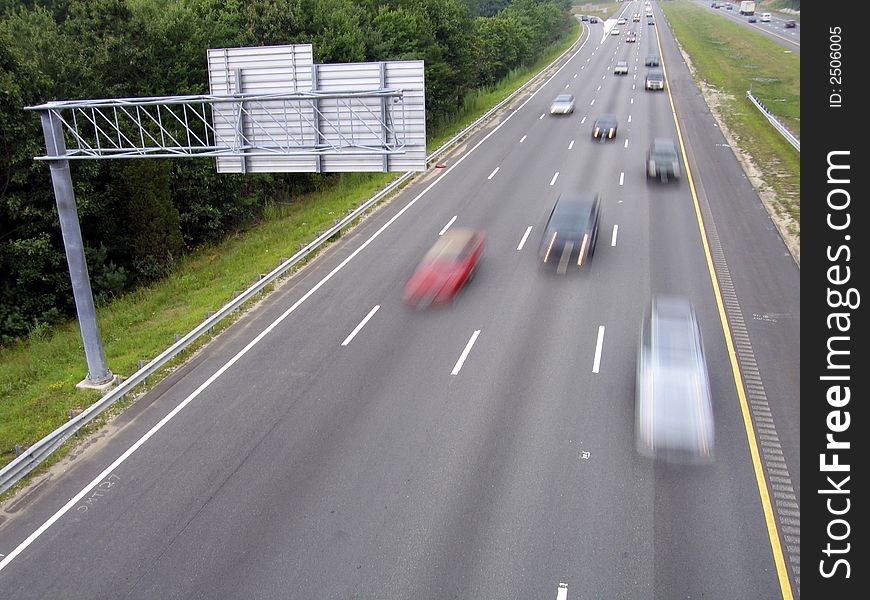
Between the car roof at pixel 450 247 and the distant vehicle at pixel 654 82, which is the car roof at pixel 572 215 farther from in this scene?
the distant vehicle at pixel 654 82

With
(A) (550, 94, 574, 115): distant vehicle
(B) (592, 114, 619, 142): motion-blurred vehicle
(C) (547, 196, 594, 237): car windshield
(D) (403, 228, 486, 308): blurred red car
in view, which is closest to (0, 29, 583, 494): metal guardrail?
(D) (403, 228, 486, 308): blurred red car

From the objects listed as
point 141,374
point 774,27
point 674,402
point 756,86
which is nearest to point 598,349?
point 674,402

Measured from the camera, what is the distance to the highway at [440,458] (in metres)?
10.6

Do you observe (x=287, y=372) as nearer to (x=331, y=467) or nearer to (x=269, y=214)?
(x=331, y=467)

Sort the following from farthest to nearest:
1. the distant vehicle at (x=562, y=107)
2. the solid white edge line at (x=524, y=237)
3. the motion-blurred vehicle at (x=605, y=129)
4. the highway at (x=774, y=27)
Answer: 1. the highway at (x=774, y=27)
2. the distant vehicle at (x=562, y=107)
3. the motion-blurred vehicle at (x=605, y=129)
4. the solid white edge line at (x=524, y=237)

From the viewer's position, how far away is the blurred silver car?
13031 millimetres

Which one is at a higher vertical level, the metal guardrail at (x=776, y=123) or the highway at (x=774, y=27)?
the highway at (x=774, y=27)

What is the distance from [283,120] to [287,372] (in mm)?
6637

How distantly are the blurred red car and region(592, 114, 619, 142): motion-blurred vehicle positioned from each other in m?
23.2

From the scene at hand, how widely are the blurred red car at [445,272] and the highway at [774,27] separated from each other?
64.5 meters

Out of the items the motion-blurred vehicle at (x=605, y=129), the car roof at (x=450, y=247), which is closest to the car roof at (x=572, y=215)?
the car roof at (x=450, y=247)

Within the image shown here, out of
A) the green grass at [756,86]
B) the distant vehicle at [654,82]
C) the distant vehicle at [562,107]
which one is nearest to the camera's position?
the green grass at [756,86]

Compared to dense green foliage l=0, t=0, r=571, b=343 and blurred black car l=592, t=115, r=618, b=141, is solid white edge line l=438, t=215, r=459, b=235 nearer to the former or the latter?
dense green foliage l=0, t=0, r=571, b=343

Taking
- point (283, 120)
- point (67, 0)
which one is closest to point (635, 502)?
point (283, 120)
